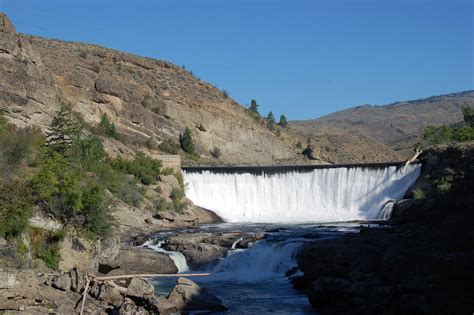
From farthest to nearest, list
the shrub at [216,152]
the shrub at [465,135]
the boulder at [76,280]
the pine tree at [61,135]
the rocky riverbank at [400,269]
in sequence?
1. the shrub at [216,152]
2. the shrub at [465,135]
3. the pine tree at [61,135]
4. the boulder at [76,280]
5. the rocky riverbank at [400,269]

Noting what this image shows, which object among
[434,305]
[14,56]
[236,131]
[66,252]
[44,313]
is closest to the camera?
[434,305]

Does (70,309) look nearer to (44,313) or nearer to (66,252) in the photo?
(44,313)

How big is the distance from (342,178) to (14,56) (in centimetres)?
2590

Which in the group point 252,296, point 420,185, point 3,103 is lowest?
point 252,296

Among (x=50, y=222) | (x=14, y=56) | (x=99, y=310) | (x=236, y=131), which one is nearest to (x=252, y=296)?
(x=99, y=310)

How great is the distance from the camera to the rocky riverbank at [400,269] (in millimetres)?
15906

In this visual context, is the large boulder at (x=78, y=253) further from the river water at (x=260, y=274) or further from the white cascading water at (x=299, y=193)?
the white cascading water at (x=299, y=193)

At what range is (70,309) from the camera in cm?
1709

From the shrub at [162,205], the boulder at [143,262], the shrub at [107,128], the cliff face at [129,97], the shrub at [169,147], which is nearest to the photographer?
the boulder at [143,262]

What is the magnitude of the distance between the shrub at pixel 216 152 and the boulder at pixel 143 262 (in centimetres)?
3583

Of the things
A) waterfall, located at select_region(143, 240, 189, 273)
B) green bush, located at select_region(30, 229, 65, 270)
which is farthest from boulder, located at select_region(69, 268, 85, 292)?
waterfall, located at select_region(143, 240, 189, 273)

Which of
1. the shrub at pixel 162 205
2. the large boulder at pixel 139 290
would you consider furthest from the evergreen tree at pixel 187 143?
the large boulder at pixel 139 290

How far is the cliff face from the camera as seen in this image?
141 feet

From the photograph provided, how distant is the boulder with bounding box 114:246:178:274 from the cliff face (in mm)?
18234
